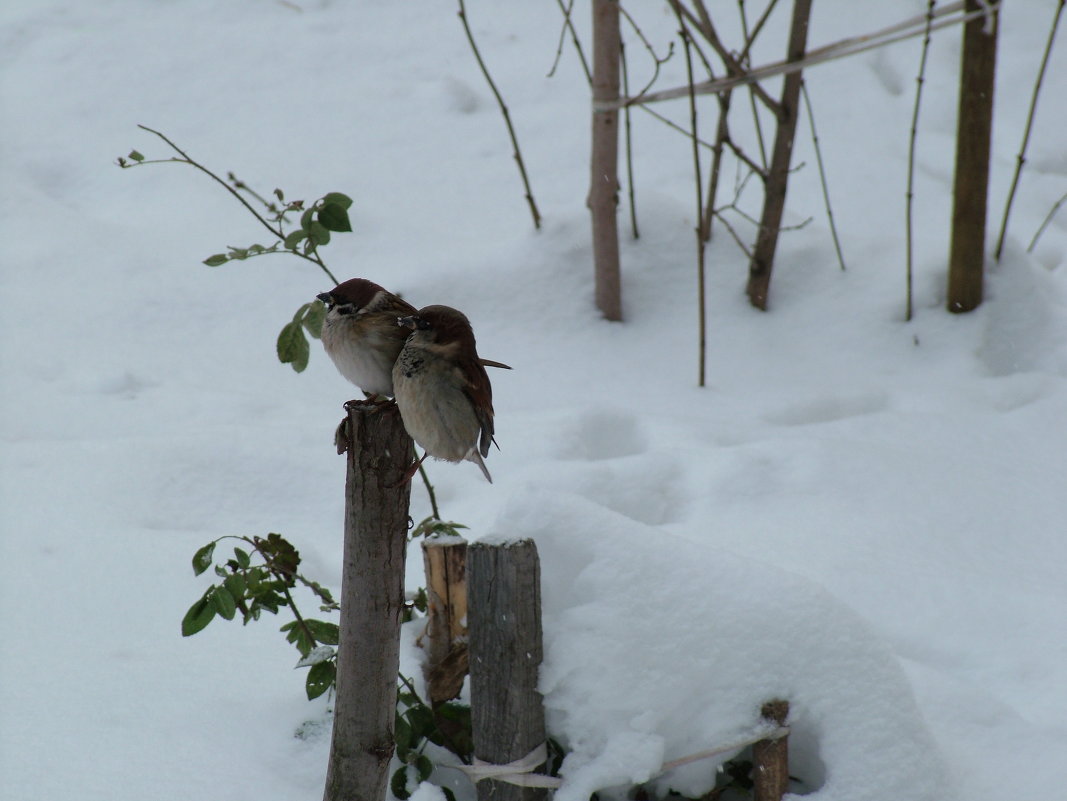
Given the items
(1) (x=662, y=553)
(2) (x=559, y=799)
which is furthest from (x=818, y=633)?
(2) (x=559, y=799)

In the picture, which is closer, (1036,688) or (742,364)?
(1036,688)

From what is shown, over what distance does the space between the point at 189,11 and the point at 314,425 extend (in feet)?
13.7

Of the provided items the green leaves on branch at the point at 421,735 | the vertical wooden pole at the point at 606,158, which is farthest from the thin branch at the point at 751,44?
the green leaves on branch at the point at 421,735

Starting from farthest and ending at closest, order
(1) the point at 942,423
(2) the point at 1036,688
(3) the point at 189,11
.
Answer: (3) the point at 189,11, (1) the point at 942,423, (2) the point at 1036,688

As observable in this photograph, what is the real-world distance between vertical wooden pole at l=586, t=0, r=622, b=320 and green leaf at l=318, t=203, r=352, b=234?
7.06ft

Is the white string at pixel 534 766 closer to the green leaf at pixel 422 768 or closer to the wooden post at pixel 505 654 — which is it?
the wooden post at pixel 505 654

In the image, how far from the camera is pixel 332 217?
1.94m

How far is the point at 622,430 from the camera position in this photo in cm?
351

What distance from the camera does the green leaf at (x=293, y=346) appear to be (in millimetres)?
1938

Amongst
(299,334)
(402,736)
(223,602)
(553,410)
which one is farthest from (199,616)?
(553,410)

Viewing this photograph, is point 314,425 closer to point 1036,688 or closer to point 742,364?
point 742,364

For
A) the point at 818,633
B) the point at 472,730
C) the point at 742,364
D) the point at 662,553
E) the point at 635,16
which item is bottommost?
the point at 742,364

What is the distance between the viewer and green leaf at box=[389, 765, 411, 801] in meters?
1.93

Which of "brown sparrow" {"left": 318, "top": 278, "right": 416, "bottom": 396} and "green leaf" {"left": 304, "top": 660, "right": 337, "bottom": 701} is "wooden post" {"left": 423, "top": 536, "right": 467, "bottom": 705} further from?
"brown sparrow" {"left": 318, "top": 278, "right": 416, "bottom": 396}
